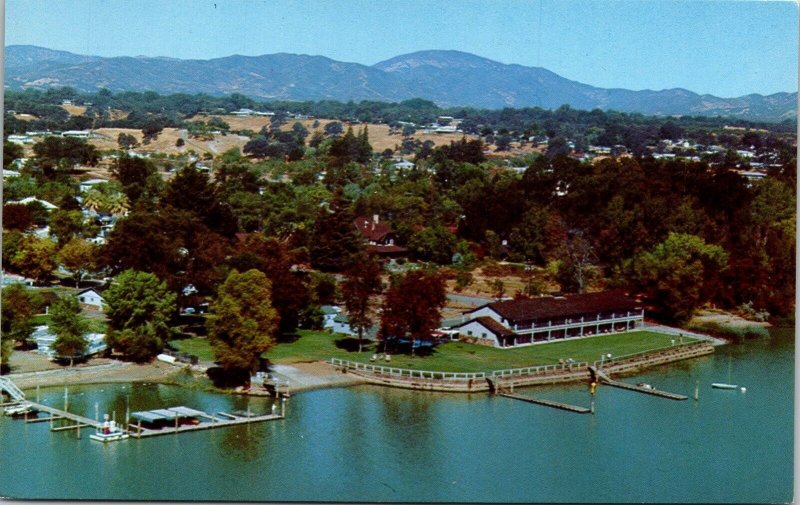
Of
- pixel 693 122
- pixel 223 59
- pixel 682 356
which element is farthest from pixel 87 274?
pixel 693 122

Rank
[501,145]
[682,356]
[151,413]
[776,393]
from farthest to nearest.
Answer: [501,145], [682,356], [776,393], [151,413]

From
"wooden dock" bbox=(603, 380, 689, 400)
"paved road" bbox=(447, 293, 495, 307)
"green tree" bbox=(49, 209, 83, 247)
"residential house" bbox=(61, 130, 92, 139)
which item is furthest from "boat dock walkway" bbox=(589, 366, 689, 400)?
"residential house" bbox=(61, 130, 92, 139)

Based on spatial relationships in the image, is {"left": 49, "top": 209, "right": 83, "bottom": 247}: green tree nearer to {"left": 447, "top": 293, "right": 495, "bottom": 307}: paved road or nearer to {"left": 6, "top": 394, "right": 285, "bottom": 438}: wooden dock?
{"left": 6, "top": 394, "right": 285, "bottom": 438}: wooden dock

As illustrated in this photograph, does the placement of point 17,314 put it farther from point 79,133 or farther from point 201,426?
point 79,133

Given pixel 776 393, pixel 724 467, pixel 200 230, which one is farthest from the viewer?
pixel 200 230

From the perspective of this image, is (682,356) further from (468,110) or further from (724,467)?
(468,110)

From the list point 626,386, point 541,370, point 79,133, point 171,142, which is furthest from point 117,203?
point 626,386

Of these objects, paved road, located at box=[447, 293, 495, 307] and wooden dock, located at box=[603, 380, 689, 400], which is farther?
paved road, located at box=[447, 293, 495, 307]
